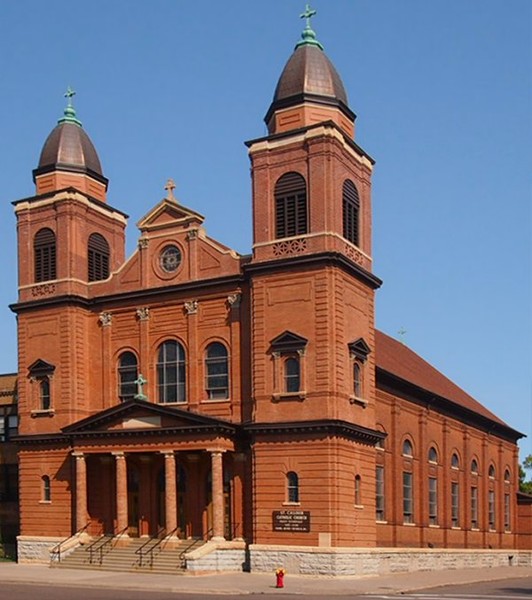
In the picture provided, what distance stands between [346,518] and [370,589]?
569 centimetres

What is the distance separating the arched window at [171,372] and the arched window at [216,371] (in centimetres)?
137

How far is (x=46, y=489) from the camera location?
5216 cm

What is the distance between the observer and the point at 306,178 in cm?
4734

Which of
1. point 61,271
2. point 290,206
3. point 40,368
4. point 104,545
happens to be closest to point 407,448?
point 290,206

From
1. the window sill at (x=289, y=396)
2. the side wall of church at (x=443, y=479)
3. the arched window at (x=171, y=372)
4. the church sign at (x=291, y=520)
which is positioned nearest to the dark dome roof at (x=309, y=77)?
the arched window at (x=171, y=372)

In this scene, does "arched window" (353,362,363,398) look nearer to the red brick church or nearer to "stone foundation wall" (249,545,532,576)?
the red brick church

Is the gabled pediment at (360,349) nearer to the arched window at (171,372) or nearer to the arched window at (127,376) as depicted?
the arched window at (171,372)

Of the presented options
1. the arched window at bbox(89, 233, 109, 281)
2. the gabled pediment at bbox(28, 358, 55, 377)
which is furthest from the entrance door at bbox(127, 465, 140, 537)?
the arched window at bbox(89, 233, 109, 281)

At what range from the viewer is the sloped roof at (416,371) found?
199 ft

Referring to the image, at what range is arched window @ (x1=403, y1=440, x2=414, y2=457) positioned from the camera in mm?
57438

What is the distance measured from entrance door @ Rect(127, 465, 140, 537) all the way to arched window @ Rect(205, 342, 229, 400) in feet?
17.5

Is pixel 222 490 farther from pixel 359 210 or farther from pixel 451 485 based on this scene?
pixel 451 485

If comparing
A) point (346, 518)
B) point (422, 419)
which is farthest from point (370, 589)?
point (422, 419)

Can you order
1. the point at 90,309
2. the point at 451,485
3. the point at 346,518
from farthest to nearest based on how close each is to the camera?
the point at 451,485 < the point at 90,309 < the point at 346,518
